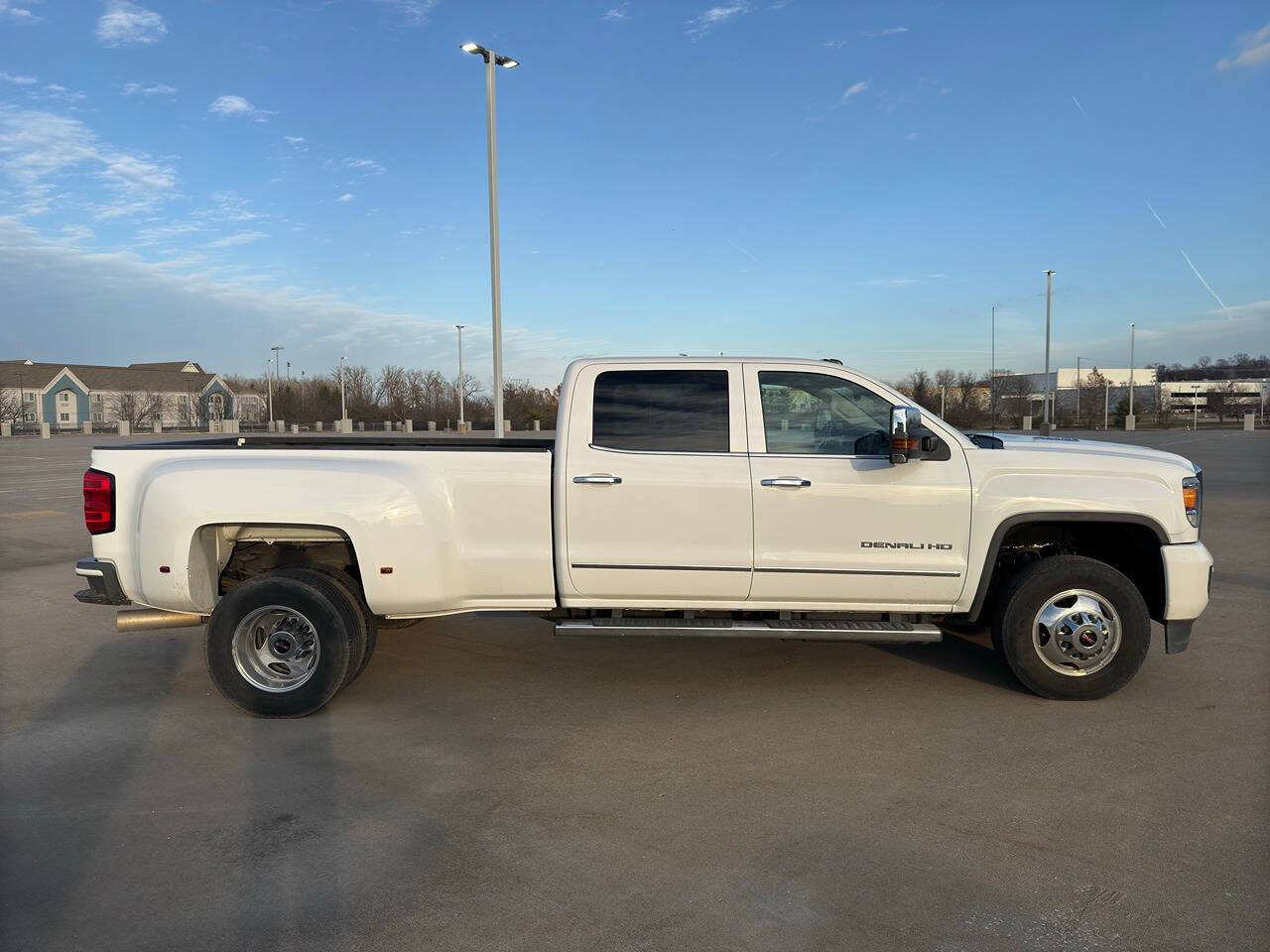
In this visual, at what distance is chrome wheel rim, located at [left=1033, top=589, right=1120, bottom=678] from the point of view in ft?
17.4

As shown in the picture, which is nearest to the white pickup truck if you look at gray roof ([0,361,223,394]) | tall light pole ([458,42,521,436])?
tall light pole ([458,42,521,436])

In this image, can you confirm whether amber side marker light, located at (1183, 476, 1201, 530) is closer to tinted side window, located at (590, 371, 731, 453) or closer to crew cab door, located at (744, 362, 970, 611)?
crew cab door, located at (744, 362, 970, 611)

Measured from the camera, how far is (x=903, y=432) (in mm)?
5000

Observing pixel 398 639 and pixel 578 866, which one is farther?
pixel 398 639

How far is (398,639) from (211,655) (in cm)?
203

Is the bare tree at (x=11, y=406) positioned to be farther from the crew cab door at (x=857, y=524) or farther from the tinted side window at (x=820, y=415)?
the crew cab door at (x=857, y=524)

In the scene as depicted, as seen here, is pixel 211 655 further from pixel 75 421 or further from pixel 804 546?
pixel 75 421

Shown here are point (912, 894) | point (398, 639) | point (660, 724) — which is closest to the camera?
point (912, 894)

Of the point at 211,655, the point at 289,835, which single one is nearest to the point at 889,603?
the point at 289,835

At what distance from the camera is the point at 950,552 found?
5305 millimetres

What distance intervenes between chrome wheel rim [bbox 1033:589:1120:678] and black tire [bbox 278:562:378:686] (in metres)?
4.01

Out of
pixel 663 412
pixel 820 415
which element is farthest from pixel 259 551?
pixel 820 415


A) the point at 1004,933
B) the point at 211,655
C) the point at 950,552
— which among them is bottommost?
the point at 1004,933

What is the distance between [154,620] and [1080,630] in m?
A: 5.60
